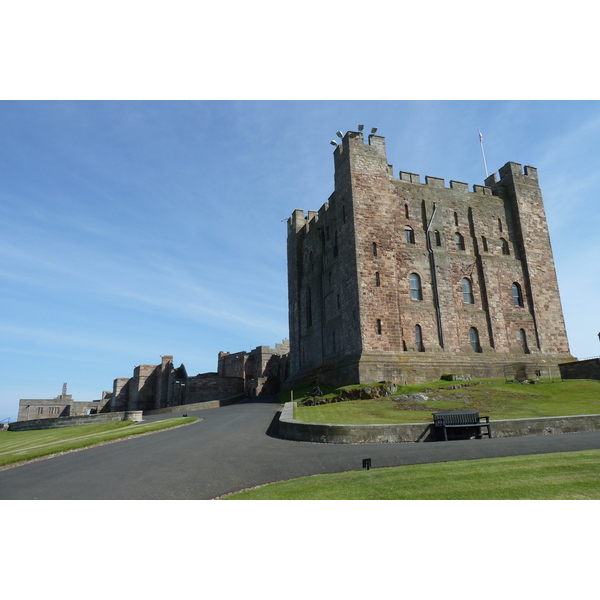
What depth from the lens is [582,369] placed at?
→ 1148 inches

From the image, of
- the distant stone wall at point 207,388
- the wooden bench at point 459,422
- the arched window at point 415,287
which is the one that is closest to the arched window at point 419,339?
the arched window at point 415,287

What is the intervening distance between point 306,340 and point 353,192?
16463mm

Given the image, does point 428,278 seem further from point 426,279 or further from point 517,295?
point 517,295

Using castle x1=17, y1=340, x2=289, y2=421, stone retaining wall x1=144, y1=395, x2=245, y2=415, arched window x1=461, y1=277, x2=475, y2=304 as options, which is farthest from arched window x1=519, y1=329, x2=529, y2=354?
castle x1=17, y1=340, x2=289, y2=421

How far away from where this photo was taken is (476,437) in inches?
530

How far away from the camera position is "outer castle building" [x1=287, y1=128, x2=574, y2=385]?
29.7m

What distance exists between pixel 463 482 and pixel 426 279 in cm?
2716

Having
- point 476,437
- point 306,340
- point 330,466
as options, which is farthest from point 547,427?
point 306,340

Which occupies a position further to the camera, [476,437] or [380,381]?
[380,381]

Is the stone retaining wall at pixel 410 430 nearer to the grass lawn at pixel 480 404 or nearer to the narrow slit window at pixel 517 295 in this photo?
the grass lawn at pixel 480 404

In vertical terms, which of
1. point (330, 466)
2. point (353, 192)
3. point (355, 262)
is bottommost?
point (330, 466)

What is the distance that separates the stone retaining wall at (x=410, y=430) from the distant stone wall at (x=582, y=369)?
1677 cm

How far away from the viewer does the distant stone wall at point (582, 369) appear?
27.6m
